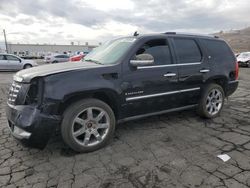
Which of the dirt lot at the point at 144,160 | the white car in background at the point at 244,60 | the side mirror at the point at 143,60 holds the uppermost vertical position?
the side mirror at the point at 143,60

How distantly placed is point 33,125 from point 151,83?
2.03 meters

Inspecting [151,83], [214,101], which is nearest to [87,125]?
[151,83]

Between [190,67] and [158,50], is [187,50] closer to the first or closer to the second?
[190,67]

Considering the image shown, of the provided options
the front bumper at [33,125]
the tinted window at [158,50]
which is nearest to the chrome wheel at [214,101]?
the tinted window at [158,50]

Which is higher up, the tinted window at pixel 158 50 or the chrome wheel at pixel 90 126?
the tinted window at pixel 158 50

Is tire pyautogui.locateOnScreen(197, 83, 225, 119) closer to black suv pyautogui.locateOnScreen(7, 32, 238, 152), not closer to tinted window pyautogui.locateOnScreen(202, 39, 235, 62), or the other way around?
black suv pyautogui.locateOnScreen(7, 32, 238, 152)

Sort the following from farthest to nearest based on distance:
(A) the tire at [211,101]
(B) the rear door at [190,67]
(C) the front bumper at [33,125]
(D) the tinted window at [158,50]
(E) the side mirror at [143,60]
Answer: (A) the tire at [211,101] → (B) the rear door at [190,67] → (D) the tinted window at [158,50] → (E) the side mirror at [143,60] → (C) the front bumper at [33,125]

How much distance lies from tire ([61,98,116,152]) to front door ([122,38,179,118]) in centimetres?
39

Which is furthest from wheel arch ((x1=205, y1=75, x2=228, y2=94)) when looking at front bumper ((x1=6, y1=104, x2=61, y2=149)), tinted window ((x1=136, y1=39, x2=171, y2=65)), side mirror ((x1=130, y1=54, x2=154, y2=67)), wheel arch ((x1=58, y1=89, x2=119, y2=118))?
front bumper ((x1=6, y1=104, x2=61, y2=149))

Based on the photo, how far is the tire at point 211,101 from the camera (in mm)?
4953

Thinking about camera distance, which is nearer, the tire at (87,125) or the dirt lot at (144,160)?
the dirt lot at (144,160)

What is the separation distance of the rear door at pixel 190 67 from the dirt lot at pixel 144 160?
2.16 ft

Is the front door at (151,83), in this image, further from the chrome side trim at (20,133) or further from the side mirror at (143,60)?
the chrome side trim at (20,133)

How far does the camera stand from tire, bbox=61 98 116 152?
11.0ft
